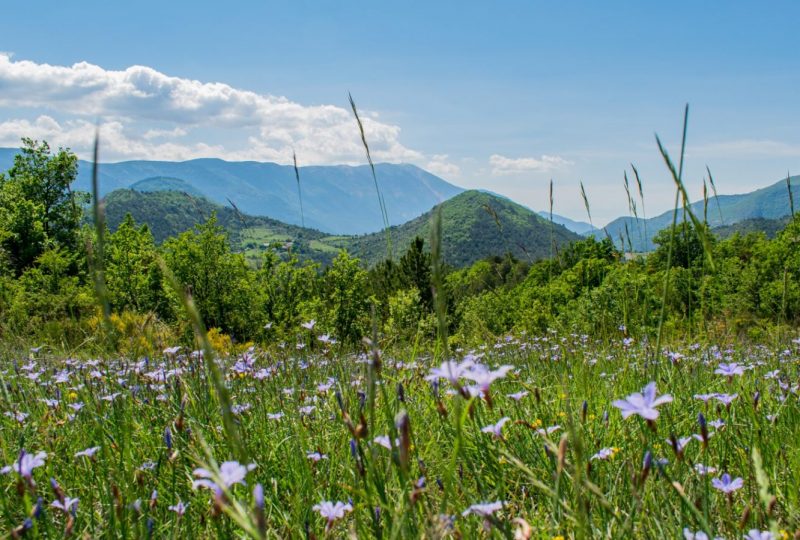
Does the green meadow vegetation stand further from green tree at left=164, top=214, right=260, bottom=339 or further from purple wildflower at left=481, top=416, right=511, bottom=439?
green tree at left=164, top=214, right=260, bottom=339

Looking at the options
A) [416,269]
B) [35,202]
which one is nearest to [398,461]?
[416,269]

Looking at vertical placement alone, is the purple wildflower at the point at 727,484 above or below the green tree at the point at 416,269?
above

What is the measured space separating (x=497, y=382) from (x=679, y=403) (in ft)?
3.86

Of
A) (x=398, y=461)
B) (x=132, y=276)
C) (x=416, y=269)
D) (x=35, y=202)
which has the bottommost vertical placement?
(x=416, y=269)

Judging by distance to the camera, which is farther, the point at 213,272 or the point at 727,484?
the point at 213,272

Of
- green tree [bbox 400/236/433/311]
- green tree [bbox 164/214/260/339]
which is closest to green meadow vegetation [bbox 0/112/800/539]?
green tree [bbox 164/214/260/339]

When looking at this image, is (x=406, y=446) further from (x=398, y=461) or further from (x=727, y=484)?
(x=727, y=484)

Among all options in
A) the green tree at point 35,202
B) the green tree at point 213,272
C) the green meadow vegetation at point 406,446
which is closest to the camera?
the green meadow vegetation at point 406,446

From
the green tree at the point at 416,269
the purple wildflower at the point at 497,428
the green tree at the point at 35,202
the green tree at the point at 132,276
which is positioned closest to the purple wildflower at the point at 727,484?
the purple wildflower at the point at 497,428

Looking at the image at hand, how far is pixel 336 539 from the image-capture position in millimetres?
1950

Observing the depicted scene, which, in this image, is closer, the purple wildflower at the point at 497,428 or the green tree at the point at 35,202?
the purple wildflower at the point at 497,428

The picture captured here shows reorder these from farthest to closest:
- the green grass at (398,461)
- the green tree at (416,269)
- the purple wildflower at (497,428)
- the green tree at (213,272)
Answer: the green tree at (416,269), the green tree at (213,272), the green grass at (398,461), the purple wildflower at (497,428)

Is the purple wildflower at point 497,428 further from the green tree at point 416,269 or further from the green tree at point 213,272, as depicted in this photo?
the green tree at point 416,269

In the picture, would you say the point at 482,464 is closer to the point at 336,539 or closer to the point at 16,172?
the point at 336,539
